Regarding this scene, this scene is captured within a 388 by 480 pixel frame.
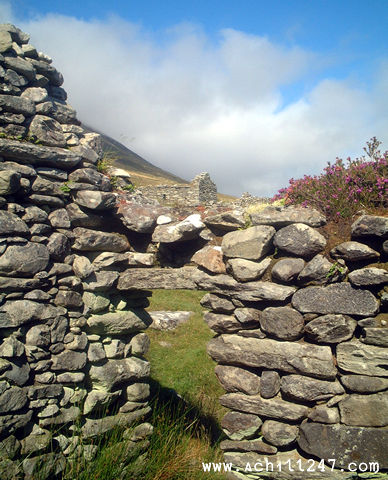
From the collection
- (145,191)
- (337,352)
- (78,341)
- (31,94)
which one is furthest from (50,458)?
(145,191)

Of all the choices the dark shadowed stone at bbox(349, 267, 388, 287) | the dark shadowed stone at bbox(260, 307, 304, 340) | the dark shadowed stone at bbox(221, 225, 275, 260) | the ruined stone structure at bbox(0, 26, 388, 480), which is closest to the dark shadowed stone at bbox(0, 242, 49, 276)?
the ruined stone structure at bbox(0, 26, 388, 480)

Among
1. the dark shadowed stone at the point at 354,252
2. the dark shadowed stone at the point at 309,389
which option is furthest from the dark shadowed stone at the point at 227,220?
the dark shadowed stone at the point at 309,389

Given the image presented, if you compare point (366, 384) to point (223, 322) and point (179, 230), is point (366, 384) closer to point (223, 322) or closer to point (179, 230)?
point (223, 322)

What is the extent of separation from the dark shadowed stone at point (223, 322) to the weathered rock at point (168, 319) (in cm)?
633

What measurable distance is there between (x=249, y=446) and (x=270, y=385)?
33.9 inches

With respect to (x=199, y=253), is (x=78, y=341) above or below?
below

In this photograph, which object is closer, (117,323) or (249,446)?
(249,446)

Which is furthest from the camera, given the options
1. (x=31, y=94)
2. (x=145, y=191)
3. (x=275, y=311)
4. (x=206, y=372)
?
(x=145, y=191)

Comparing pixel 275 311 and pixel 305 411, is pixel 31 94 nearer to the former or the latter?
pixel 275 311

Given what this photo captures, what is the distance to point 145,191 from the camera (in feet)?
71.5

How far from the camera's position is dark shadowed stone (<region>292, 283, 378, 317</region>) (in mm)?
4195

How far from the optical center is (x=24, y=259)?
4477mm

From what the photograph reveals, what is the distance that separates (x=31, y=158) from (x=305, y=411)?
15.5 ft

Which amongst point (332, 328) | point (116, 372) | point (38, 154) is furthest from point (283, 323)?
point (38, 154)
